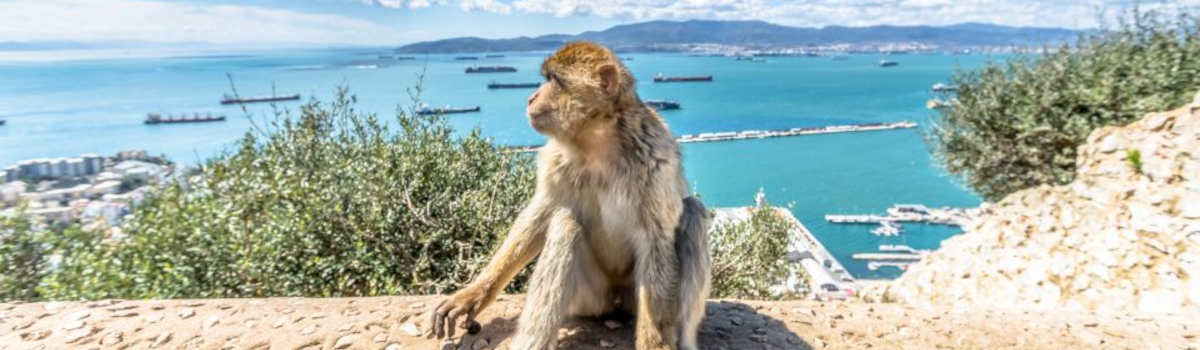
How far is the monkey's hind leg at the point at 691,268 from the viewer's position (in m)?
2.54

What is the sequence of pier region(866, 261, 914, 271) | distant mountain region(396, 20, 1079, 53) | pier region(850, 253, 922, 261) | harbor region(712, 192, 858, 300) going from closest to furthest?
harbor region(712, 192, 858, 300) → pier region(866, 261, 914, 271) → pier region(850, 253, 922, 261) → distant mountain region(396, 20, 1079, 53)

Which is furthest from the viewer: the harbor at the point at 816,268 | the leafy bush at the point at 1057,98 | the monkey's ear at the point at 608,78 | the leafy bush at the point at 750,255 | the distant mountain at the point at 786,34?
the distant mountain at the point at 786,34

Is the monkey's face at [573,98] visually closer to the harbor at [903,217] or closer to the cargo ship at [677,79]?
the harbor at [903,217]

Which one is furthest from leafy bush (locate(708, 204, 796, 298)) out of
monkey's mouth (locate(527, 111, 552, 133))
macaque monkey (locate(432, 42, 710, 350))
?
monkey's mouth (locate(527, 111, 552, 133))

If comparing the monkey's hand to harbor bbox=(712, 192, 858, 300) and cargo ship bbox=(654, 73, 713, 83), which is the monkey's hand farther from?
cargo ship bbox=(654, 73, 713, 83)

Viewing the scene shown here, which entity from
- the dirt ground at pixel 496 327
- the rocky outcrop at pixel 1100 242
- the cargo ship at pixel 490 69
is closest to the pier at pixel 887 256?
the rocky outcrop at pixel 1100 242

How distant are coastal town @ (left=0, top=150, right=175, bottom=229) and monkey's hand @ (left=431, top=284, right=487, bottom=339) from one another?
420 cm

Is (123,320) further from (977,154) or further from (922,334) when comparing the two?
(977,154)

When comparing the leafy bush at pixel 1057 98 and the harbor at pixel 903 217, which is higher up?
the leafy bush at pixel 1057 98

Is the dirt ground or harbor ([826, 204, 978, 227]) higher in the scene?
the dirt ground

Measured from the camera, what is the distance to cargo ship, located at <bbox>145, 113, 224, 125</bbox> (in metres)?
14.8

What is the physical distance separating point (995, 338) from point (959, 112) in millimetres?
9029

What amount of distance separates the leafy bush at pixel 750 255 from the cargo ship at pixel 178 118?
13287 mm

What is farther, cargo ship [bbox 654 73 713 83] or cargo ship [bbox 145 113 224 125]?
cargo ship [bbox 654 73 713 83]
